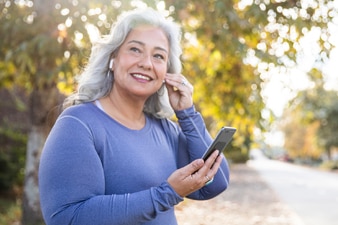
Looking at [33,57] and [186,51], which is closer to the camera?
[33,57]

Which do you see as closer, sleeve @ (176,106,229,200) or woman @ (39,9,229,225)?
woman @ (39,9,229,225)

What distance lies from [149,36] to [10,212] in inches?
319

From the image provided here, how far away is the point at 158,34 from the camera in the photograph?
6.59ft

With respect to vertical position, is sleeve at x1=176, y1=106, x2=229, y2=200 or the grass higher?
sleeve at x1=176, y1=106, x2=229, y2=200

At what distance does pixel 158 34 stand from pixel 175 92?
0.35 metres

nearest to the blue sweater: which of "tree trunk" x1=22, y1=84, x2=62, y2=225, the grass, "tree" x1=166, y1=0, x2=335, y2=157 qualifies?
"tree" x1=166, y1=0, x2=335, y2=157

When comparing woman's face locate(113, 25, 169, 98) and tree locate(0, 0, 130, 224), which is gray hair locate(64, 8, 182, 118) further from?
tree locate(0, 0, 130, 224)

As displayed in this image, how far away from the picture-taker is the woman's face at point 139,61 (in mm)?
1948

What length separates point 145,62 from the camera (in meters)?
Answer: 1.95

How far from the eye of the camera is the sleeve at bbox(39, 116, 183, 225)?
5.26 ft

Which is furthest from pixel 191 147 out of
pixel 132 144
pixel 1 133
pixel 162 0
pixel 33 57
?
pixel 1 133

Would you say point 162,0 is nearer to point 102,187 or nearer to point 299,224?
point 102,187

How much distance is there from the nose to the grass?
6980 mm

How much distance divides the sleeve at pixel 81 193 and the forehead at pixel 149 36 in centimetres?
49
